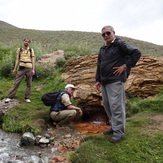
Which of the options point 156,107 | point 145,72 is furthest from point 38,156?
point 145,72

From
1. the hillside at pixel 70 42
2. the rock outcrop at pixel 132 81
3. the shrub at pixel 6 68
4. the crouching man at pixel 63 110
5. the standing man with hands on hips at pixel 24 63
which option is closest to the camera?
the crouching man at pixel 63 110

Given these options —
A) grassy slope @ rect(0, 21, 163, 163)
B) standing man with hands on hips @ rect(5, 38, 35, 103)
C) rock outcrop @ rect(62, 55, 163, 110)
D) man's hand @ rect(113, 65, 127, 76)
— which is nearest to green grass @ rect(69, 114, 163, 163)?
grassy slope @ rect(0, 21, 163, 163)

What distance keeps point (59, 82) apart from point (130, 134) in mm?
5259

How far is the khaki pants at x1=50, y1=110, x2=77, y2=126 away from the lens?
5184mm

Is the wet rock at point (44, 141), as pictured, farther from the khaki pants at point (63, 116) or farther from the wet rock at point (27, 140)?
the khaki pants at point (63, 116)

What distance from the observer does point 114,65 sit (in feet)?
11.8

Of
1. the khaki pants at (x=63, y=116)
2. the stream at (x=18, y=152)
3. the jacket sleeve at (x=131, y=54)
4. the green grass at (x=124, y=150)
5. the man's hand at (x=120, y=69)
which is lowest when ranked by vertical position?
the stream at (x=18, y=152)

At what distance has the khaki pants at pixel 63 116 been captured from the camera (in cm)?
518

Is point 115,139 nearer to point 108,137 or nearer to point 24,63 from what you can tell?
point 108,137

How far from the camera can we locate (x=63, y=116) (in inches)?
205

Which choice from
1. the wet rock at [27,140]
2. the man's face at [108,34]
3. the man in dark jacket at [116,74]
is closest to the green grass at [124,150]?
the man in dark jacket at [116,74]

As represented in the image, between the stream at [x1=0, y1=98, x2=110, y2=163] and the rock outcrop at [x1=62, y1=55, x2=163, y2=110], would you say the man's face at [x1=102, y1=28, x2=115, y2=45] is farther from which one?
the rock outcrop at [x1=62, y1=55, x2=163, y2=110]

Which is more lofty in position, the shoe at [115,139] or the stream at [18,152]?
the shoe at [115,139]

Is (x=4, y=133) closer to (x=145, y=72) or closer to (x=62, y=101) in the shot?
(x=62, y=101)
